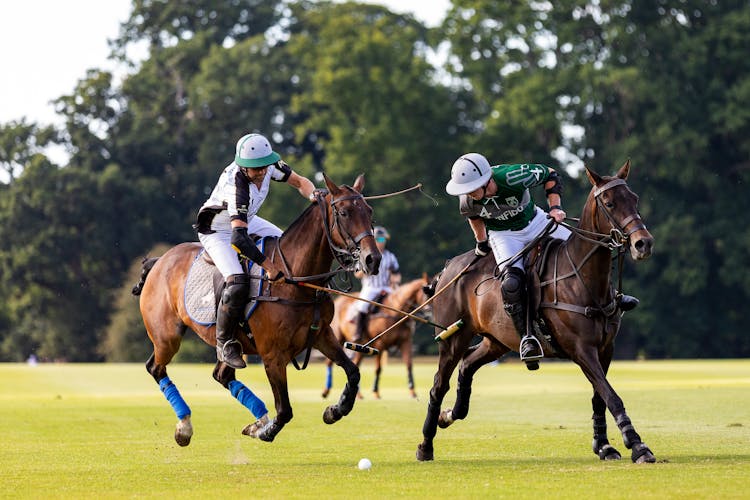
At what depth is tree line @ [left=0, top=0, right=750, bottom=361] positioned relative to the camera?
53719 mm

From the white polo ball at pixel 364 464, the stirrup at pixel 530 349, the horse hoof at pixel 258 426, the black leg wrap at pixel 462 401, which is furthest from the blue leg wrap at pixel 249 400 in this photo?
the stirrup at pixel 530 349

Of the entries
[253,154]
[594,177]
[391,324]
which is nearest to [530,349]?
[594,177]

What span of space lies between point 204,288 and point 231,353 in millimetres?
911

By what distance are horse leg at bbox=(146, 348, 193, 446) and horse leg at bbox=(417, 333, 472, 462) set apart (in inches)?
85.1

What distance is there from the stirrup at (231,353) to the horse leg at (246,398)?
40 centimetres

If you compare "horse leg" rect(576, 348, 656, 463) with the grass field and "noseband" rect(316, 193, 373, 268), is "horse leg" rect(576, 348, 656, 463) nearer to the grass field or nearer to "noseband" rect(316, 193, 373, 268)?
the grass field

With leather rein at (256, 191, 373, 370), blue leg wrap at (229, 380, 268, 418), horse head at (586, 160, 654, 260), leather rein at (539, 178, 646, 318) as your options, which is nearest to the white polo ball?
leather rein at (256, 191, 373, 370)

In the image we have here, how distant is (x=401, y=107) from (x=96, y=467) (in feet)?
153

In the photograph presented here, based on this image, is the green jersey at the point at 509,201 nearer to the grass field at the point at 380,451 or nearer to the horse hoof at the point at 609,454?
the grass field at the point at 380,451

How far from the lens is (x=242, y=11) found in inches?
2886

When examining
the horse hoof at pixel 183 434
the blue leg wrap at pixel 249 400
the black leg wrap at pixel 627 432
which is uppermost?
the black leg wrap at pixel 627 432

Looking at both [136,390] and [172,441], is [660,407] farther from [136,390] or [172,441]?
[136,390]

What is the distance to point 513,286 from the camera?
11.9 m

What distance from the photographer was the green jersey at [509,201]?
12297 millimetres
